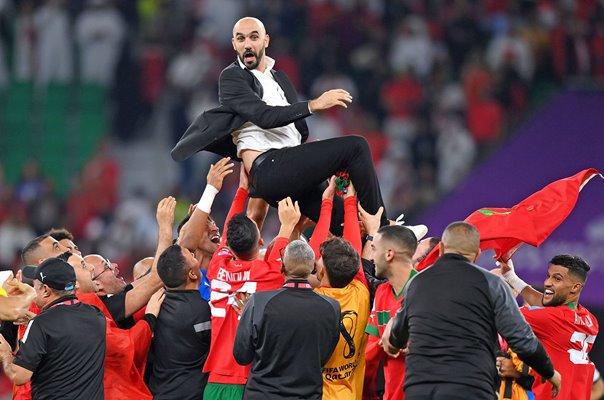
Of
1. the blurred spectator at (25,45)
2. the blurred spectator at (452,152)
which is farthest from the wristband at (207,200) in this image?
the blurred spectator at (25,45)

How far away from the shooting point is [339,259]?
690 centimetres

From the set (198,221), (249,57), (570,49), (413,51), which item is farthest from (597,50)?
(198,221)

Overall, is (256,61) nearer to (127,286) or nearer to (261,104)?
(261,104)

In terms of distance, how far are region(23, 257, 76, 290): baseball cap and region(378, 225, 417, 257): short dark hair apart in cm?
174

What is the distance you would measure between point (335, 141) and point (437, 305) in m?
1.55

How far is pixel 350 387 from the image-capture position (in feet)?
23.2

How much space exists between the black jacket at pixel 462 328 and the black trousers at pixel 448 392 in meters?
0.02

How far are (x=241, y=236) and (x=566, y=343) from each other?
2.22m

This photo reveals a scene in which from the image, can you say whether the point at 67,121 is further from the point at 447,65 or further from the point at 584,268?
the point at 584,268

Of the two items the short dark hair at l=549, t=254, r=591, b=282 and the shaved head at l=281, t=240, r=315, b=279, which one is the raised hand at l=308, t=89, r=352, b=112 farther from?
the short dark hair at l=549, t=254, r=591, b=282

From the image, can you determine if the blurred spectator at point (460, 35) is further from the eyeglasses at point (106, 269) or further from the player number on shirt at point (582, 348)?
the eyeglasses at point (106, 269)

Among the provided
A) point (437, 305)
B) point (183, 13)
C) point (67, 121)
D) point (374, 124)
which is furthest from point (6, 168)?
point (437, 305)

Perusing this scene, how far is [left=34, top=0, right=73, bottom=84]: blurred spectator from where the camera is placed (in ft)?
54.9

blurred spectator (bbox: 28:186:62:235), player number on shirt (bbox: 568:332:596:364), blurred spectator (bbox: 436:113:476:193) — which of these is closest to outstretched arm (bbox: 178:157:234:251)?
player number on shirt (bbox: 568:332:596:364)
